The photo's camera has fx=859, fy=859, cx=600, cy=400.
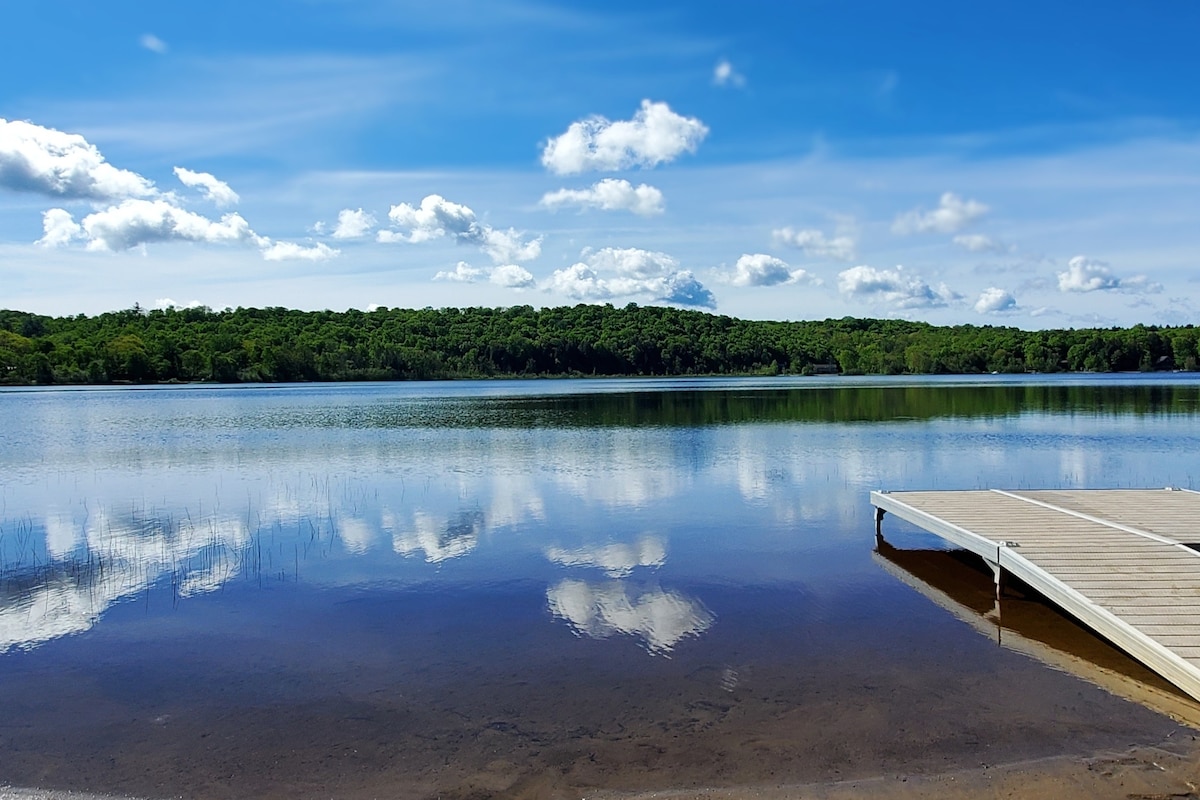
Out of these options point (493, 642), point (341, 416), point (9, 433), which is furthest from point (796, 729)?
point (341, 416)

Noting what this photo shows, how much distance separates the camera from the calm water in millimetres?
5918

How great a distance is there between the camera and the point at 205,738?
20.6 feet

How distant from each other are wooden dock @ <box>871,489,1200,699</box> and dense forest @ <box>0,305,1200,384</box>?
10489 cm

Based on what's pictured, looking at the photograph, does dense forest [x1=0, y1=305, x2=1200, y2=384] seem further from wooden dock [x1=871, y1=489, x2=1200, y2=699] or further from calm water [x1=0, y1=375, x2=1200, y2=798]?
wooden dock [x1=871, y1=489, x2=1200, y2=699]

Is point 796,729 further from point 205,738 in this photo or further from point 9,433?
point 9,433

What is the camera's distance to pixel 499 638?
8.41 m

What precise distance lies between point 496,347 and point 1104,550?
391 ft

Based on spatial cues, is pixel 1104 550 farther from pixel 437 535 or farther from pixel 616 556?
pixel 437 535

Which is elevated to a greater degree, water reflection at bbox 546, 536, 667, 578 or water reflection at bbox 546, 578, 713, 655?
water reflection at bbox 546, 536, 667, 578

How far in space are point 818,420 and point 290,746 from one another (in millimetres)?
30820

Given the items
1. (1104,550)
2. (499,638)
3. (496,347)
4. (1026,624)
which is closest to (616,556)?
(499,638)

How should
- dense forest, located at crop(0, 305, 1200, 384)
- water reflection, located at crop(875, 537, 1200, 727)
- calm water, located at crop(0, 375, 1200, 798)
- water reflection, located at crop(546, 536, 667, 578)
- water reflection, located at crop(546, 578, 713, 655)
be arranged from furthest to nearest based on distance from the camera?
dense forest, located at crop(0, 305, 1200, 384), water reflection, located at crop(546, 536, 667, 578), water reflection, located at crop(546, 578, 713, 655), water reflection, located at crop(875, 537, 1200, 727), calm water, located at crop(0, 375, 1200, 798)

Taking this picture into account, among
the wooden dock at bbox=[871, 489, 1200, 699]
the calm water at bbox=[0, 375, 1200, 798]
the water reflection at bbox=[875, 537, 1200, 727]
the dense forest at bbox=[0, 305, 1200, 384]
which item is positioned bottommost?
the water reflection at bbox=[875, 537, 1200, 727]

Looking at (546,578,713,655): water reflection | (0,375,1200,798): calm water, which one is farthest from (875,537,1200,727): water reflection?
(546,578,713,655): water reflection
